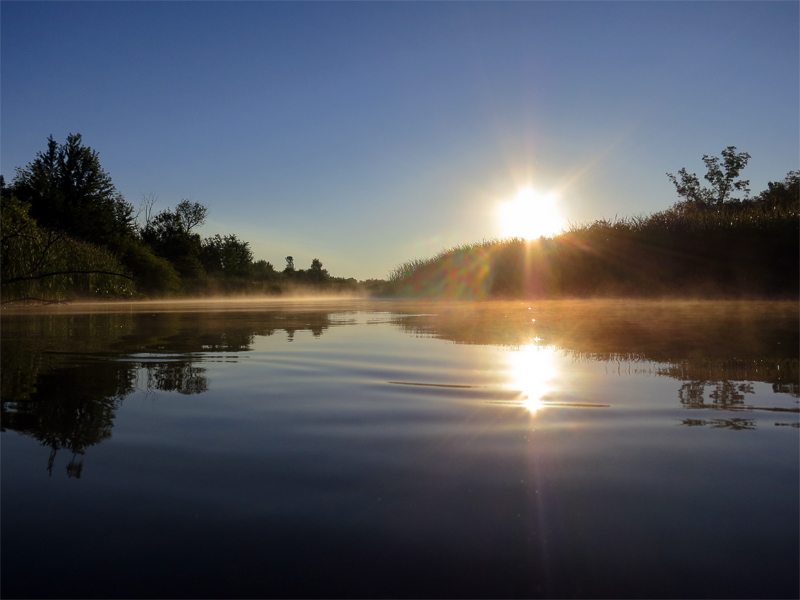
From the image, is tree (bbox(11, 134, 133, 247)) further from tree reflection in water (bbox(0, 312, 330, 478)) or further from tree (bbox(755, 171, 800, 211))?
tree (bbox(755, 171, 800, 211))

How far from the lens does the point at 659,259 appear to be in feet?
51.2

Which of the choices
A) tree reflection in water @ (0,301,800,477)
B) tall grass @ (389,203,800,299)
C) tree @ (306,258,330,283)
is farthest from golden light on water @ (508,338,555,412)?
tree @ (306,258,330,283)

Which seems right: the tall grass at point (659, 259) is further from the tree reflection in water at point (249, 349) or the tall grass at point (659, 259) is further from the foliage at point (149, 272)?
the foliage at point (149, 272)

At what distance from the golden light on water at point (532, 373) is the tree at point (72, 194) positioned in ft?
100

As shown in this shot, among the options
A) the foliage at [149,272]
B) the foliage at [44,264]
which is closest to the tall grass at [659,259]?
the foliage at [44,264]

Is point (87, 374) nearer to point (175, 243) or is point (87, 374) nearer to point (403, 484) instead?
point (403, 484)

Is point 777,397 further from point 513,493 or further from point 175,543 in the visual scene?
point 175,543

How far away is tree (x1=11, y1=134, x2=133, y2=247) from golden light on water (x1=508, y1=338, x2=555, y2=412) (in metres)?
30.5

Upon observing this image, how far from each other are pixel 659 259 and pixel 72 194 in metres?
32.1

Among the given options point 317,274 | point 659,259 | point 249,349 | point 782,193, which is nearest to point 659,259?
point 659,259

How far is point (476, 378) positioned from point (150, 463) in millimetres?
1819

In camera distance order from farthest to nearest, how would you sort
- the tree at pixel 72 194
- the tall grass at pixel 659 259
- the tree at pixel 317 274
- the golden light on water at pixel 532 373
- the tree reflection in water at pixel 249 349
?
the tree at pixel 317 274
the tree at pixel 72 194
the tall grass at pixel 659 259
the golden light on water at pixel 532 373
the tree reflection in water at pixel 249 349

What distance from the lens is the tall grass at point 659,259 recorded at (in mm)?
14406

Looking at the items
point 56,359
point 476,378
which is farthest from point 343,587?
point 56,359
